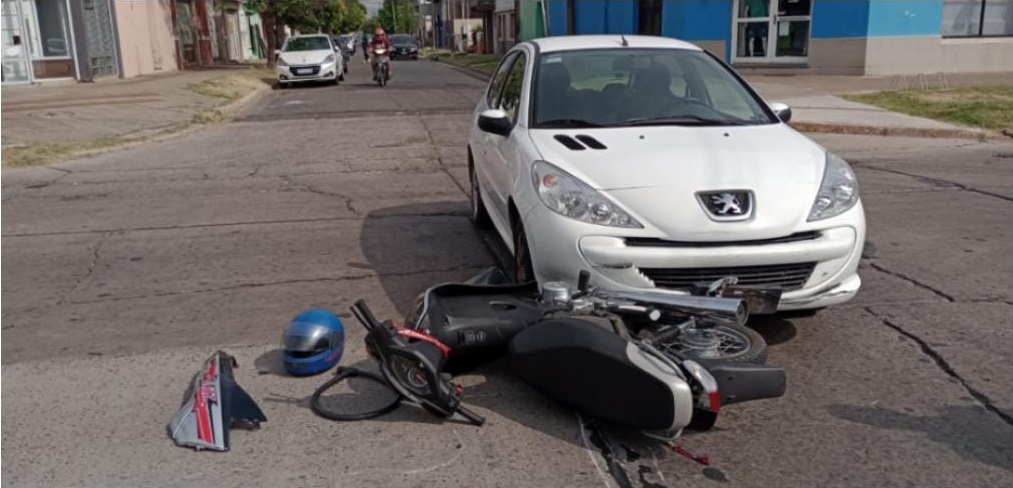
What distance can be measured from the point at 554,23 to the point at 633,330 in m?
33.7

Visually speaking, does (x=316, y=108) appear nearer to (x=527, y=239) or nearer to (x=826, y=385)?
(x=527, y=239)

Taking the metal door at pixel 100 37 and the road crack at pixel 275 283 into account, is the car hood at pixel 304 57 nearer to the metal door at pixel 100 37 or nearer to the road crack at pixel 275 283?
the metal door at pixel 100 37

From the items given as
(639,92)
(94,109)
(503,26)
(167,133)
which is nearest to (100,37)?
(94,109)

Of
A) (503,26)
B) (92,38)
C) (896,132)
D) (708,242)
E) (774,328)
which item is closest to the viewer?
(708,242)

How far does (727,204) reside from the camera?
14.1 feet

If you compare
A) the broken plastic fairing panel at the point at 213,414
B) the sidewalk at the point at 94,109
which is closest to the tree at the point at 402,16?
the sidewalk at the point at 94,109

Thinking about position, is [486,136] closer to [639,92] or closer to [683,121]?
[639,92]

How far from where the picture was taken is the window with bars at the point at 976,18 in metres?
22.3

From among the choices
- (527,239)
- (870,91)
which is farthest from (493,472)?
(870,91)

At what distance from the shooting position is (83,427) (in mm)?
3867

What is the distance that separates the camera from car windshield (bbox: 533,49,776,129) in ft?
17.9

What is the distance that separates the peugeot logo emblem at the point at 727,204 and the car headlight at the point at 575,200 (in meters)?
0.36

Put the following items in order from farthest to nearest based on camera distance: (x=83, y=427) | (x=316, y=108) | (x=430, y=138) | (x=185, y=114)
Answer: (x=316, y=108) < (x=185, y=114) < (x=430, y=138) < (x=83, y=427)

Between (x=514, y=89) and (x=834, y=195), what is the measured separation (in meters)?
2.50
